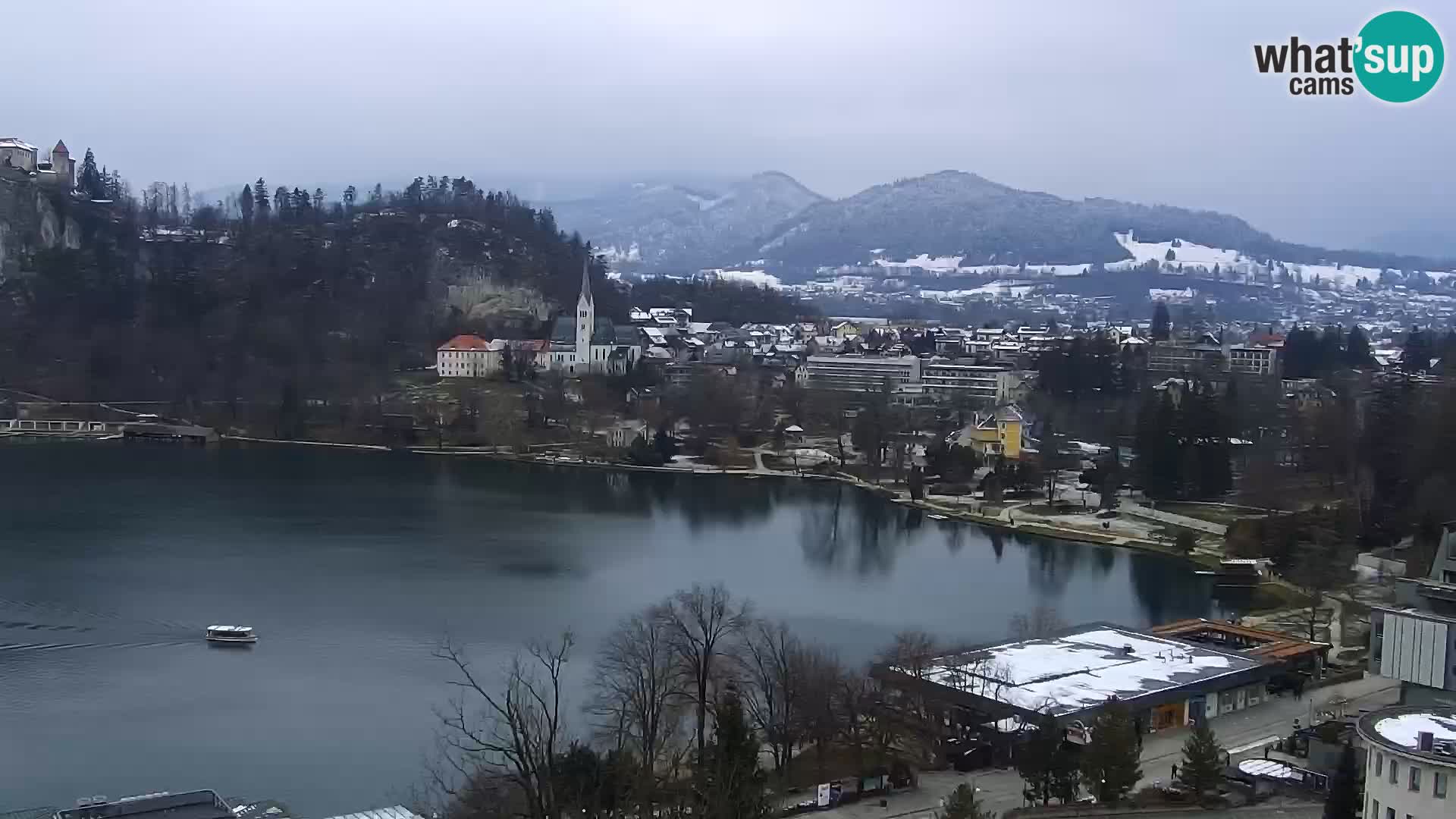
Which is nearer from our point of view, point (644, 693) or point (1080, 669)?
point (644, 693)

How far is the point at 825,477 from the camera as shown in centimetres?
1280

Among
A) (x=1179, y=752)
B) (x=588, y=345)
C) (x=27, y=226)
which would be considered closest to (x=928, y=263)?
(x=588, y=345)

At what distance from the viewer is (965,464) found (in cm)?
1202

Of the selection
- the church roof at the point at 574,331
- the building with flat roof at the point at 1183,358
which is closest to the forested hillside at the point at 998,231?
the building with flat roof at the point at 1183,358

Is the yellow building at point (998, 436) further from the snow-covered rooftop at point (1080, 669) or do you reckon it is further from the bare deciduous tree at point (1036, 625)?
the snow-covered rooftop at point (1080, 669)

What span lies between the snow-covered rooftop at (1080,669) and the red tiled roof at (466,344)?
12.2 meters

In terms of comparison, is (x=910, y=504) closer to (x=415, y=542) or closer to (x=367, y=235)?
(x=415, y=542)

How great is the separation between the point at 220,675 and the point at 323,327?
44.2 ft

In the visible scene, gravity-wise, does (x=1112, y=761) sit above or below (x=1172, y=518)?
above

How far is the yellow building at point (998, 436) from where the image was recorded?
12828mm

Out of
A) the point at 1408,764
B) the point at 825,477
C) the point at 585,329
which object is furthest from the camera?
the point at 585,329

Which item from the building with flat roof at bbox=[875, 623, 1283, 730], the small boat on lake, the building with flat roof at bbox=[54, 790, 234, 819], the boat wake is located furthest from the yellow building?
the building with flat roof at bbox=[54, 790, 234, 819]

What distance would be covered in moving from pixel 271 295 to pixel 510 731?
1572 centimetres

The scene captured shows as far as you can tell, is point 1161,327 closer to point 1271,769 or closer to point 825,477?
point 825,477
